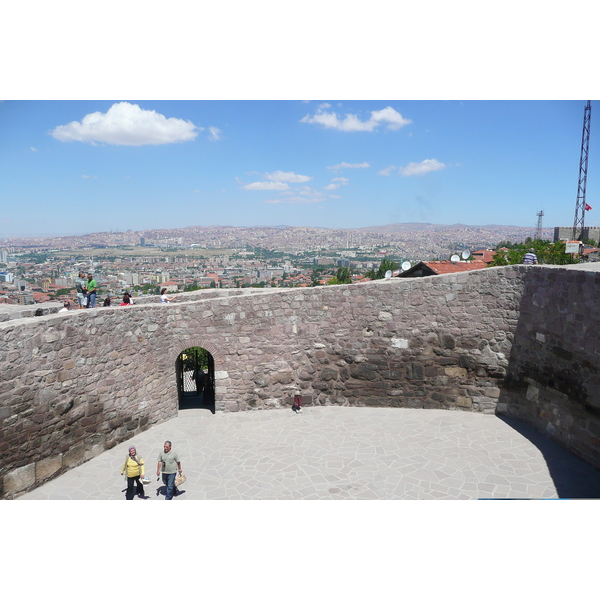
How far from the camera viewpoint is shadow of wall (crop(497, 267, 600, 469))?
22.4 ft

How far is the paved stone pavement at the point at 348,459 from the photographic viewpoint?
21.1ft

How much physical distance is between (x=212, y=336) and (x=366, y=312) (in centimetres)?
347

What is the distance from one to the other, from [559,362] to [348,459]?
14.0 ft

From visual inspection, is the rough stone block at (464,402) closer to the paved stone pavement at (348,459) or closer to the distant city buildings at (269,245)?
the paved stone pavement at (348,459)

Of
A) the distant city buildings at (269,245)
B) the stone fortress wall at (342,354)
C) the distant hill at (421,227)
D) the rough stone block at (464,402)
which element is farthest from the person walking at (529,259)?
the distant hill at (421,227)

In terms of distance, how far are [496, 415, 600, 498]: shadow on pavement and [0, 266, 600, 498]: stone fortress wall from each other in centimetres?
19

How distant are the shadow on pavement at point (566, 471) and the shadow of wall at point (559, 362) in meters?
0.12

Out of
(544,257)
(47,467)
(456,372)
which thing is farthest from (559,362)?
(544,257)

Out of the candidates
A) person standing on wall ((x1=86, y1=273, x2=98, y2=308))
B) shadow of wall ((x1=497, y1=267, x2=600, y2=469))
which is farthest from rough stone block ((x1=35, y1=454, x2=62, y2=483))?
shadow of wall ((x1=497, y1=267, x2=600, y2=469))

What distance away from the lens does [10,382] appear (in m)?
6.09

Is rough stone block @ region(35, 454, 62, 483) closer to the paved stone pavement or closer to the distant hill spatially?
the paved stone pavement

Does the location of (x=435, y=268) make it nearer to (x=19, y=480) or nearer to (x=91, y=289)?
(x=91, y=289)

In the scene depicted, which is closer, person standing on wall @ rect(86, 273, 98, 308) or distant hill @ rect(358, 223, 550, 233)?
person standing on wall @ rect(86, 273, 98, 308)

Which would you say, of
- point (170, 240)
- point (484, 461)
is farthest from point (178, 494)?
point (170, 240)
